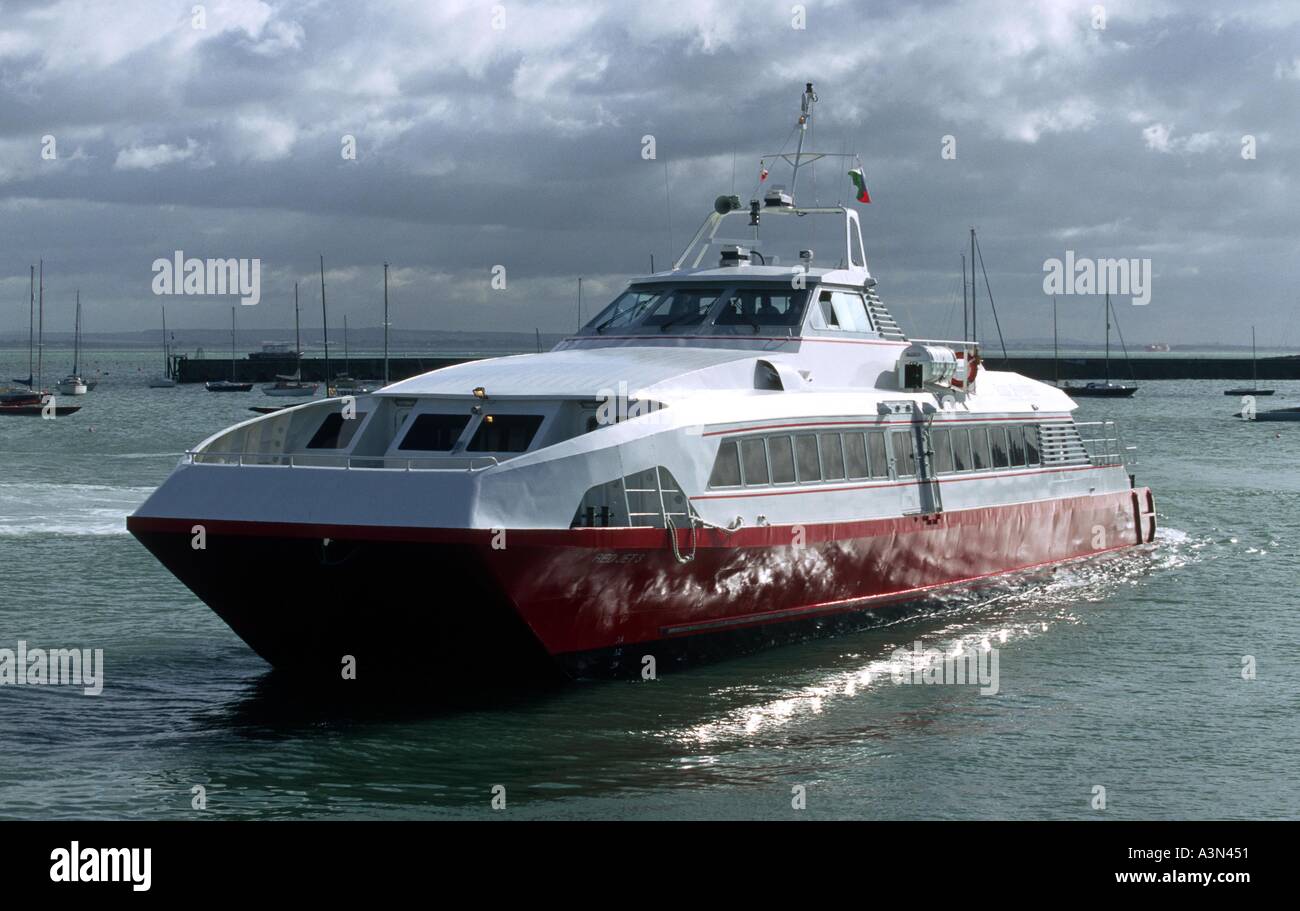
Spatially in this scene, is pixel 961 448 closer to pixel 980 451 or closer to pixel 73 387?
pixel 980 451

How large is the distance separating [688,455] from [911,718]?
13.0ft

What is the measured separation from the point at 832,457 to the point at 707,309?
11.0ft

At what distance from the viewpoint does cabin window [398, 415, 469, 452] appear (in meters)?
18.2

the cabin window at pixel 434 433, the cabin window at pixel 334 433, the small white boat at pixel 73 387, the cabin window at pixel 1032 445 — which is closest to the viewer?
the cabin window at pixel 434 433

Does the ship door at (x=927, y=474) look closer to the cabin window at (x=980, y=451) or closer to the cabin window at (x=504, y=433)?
the cabin window at (x=980, y=451)

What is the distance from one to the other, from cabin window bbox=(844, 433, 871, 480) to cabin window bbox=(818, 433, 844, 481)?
0.56ft

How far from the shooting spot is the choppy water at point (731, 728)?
14.4 metres

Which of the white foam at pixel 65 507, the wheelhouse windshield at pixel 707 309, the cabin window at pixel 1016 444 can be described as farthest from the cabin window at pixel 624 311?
the white foam at pixel 65 507

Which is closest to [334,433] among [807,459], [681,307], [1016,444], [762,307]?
[681,307]

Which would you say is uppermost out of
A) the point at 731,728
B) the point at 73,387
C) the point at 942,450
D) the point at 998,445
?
the point at 73,387

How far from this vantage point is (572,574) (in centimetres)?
1664

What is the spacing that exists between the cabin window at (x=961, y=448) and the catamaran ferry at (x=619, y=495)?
2.0 inches

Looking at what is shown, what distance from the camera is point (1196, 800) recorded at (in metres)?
14.7
